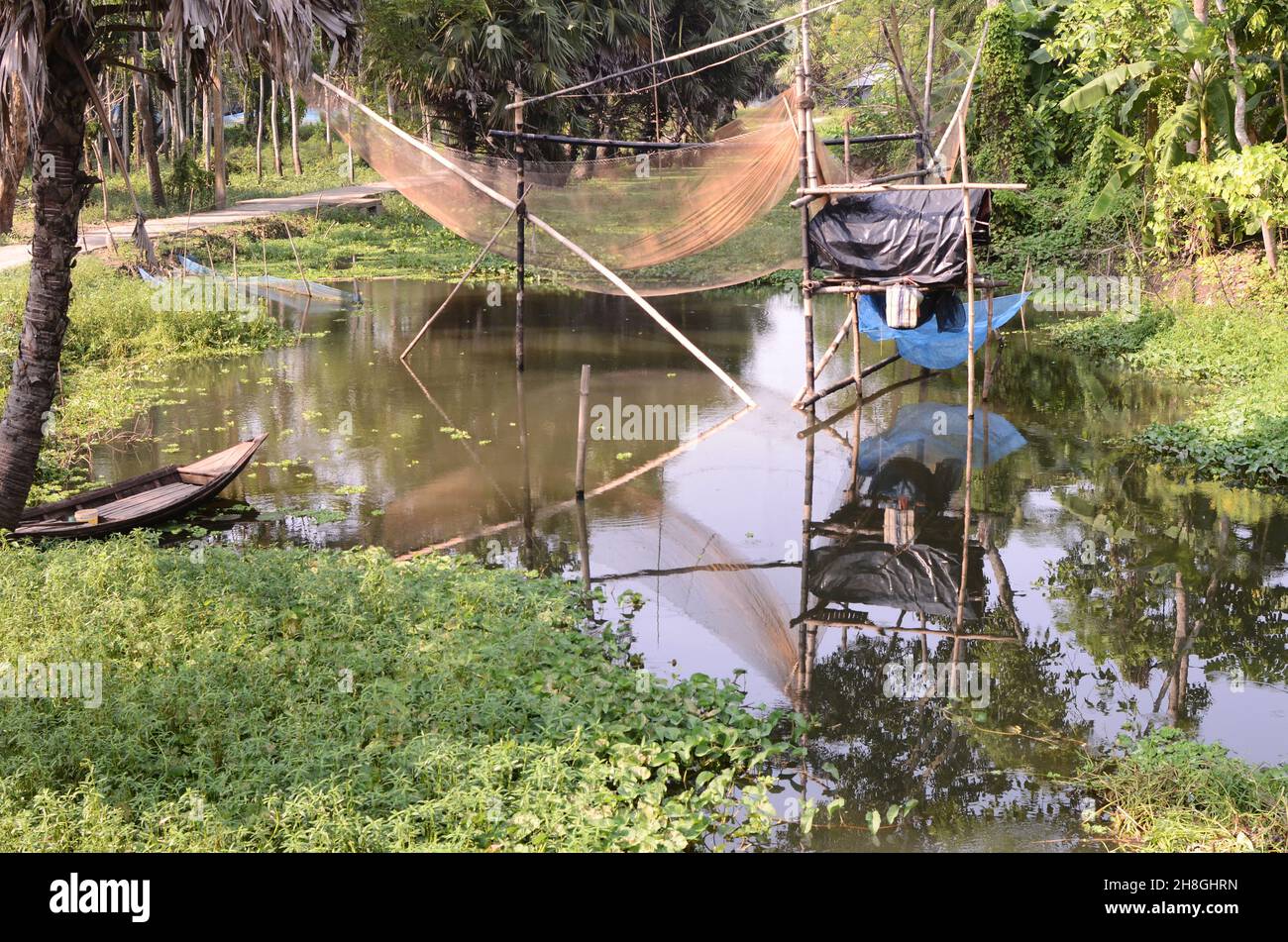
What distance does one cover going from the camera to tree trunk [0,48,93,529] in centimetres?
682

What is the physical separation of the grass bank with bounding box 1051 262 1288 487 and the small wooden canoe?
26.0ft

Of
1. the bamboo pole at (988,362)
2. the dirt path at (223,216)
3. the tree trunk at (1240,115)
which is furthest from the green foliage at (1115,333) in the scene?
the dirt path at (223,216)

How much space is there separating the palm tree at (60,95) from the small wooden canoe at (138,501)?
34 centimetres

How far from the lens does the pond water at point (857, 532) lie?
217 inches

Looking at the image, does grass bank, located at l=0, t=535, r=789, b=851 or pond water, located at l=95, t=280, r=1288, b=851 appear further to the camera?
pond water, located at l=95, t=280, r=1288, b=851

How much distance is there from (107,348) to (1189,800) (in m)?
12.8

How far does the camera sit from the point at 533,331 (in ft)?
56.0

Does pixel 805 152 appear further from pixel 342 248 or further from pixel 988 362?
pixel 342 248

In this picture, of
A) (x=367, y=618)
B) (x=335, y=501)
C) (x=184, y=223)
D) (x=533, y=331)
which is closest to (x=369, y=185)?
(x=184, y=223)

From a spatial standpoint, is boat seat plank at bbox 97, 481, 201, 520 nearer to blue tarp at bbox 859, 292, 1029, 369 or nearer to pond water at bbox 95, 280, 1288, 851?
pond water at bbox 95, 280, 1288, 851

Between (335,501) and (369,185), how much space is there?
25.8 m

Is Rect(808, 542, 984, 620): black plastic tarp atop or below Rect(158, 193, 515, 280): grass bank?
below

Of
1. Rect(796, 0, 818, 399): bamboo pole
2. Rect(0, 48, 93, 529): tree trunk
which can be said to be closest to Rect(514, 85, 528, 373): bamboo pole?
Rect(796, 0, 818, 399): bamboo pole
